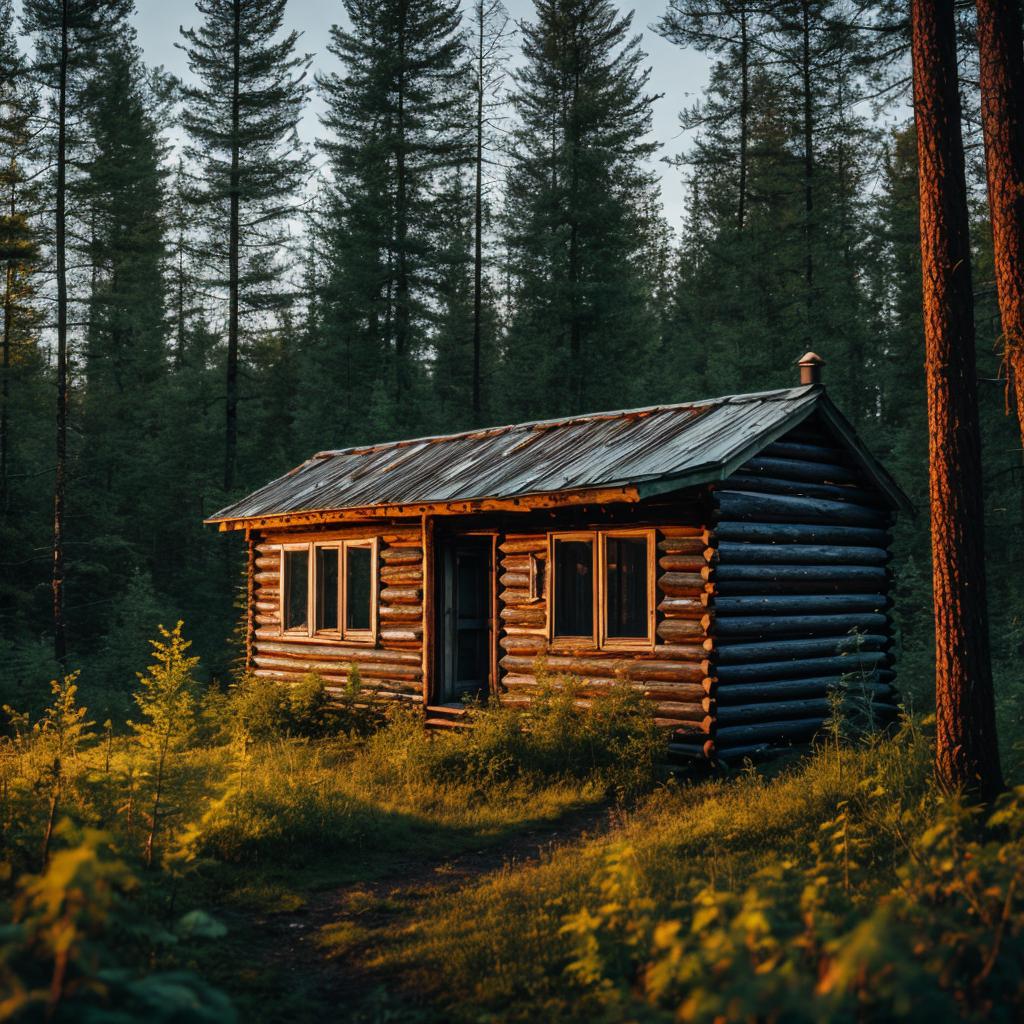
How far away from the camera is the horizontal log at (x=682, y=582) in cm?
1152

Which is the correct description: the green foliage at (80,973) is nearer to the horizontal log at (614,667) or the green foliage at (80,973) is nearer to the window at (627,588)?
the horizontal log at (614,667)

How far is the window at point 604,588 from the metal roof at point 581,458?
1.02 m

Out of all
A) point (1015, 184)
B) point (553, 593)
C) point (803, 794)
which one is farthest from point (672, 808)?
point (1015, 184)

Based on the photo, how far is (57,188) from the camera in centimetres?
2189

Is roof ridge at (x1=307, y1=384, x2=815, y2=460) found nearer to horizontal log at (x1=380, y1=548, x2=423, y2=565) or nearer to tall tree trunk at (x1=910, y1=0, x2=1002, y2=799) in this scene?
horizontal log at (x1=380, y1=548, x2=423, y2=565)

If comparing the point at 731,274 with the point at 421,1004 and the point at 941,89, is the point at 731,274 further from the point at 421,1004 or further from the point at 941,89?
the point at 421,1004

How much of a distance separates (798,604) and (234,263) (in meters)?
21.1

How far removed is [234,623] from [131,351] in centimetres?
1144

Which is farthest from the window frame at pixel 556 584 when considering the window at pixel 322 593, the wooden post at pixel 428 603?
the window at pixel 322 593

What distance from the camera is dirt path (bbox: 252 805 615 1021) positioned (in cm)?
583

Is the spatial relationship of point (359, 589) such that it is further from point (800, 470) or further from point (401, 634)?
point (800, 470)

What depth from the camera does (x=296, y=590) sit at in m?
17.9

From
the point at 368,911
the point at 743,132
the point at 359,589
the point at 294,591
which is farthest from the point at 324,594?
the point at 743,132

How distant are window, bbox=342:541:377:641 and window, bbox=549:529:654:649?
3319 millimetres
